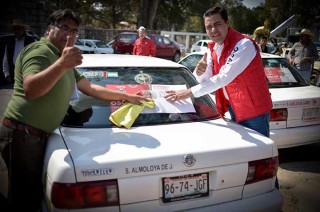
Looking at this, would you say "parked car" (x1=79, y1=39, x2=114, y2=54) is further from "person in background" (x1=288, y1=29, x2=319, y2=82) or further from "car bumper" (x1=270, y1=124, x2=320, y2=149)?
"car bumper" (x1=270, y1=124, x2=320, y2=149)

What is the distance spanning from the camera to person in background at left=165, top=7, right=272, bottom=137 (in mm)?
2646

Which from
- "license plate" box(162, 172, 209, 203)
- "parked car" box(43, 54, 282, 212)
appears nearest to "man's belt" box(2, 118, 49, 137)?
"parked car" box(43, 54, 282, 212)

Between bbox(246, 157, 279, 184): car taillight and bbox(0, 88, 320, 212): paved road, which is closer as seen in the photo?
bbox(246, 157, 279, 184): car taillight

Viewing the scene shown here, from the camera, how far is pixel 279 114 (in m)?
4.07

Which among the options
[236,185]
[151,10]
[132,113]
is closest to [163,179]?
[236,185]

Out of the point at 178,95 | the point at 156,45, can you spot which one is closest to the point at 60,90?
the point at 178,95

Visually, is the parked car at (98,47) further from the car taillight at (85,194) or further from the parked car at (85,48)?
the car taillight at (85,194)

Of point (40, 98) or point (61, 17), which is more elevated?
point (61, 17)

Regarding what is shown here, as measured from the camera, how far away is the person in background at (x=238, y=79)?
104 inches

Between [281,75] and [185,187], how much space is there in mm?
3673

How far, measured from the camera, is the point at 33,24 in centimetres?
1252

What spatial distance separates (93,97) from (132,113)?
422mm

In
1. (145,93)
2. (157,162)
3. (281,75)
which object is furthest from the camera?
(281,75)

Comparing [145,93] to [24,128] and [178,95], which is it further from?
[24,128]
